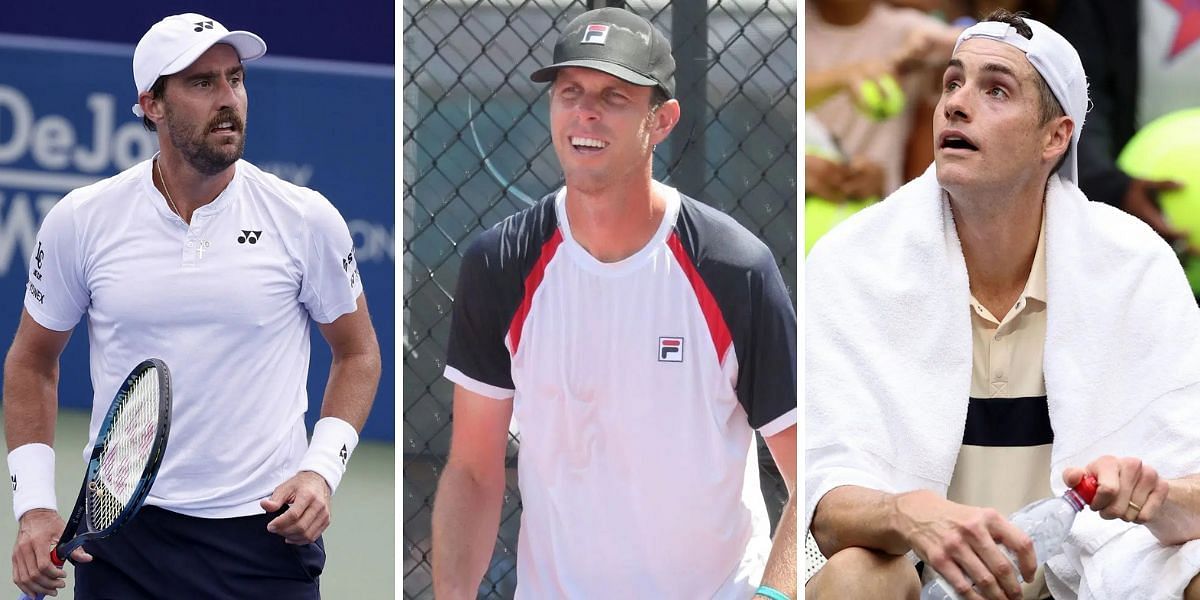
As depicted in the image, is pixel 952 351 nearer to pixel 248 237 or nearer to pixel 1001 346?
pixel 1001 346

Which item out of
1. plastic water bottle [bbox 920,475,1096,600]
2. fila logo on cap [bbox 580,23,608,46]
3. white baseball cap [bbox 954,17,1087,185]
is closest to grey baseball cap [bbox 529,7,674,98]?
fila logo on cap [bbox 580,23,608,46]

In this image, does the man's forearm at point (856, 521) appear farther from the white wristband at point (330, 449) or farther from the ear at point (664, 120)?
the white wristband at point (330, 449)

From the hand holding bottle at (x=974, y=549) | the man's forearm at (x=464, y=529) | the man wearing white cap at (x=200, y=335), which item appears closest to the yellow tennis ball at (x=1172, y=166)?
the hand holding bottle at (x=974, y=549)

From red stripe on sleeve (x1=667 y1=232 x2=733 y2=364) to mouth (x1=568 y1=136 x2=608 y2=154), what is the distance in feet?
0.69

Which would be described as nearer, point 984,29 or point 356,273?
point 984,29

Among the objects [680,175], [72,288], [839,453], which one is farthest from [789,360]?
[72,288]

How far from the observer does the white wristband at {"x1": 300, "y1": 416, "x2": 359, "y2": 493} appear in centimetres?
273

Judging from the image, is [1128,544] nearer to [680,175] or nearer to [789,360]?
[789,360]

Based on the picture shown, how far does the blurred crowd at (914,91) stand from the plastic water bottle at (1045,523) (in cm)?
87

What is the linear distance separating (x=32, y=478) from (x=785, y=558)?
1.34 metres

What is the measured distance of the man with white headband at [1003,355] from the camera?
2.29 m

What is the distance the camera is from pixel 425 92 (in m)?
2.59

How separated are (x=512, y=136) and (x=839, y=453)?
74 centimetres

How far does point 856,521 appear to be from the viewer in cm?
229
